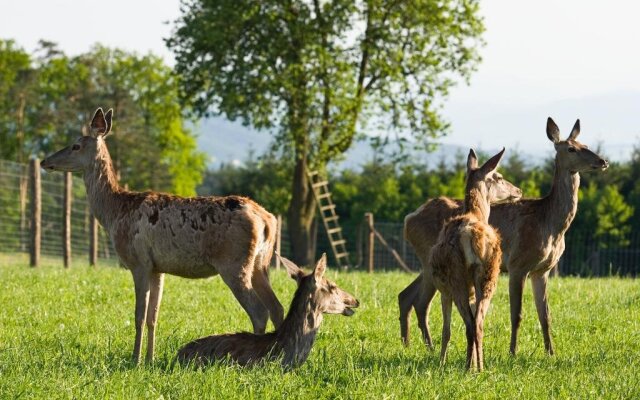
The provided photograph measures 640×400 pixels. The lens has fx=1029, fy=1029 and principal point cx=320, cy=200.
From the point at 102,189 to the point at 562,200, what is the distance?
4551mm

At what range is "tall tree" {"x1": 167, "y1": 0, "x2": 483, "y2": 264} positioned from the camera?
2977cm

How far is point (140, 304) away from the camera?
9172 millimetres

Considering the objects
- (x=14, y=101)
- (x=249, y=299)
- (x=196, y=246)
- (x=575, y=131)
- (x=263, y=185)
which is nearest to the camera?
(x=249, y=299)

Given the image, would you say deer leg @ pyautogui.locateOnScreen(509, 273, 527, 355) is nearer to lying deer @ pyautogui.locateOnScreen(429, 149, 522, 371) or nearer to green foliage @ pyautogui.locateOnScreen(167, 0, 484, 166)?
lying deer @ pyautogui.locateOnScreen(429, 149, 522, 371)

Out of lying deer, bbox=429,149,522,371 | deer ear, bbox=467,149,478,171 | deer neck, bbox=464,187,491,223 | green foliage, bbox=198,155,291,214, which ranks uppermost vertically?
green foliage, bbox=198,155,291,214

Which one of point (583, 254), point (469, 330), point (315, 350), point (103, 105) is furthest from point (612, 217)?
A: point (103, 105)

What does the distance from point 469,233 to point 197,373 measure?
2.45 metres

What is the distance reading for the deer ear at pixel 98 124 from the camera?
10.2 meters

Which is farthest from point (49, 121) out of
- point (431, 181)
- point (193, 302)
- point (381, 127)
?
point (193, 302)

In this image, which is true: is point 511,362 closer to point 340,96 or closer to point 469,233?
point 469,233

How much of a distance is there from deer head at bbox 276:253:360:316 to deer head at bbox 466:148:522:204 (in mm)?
1602

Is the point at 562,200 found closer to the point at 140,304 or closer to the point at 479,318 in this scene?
the point at 479,318

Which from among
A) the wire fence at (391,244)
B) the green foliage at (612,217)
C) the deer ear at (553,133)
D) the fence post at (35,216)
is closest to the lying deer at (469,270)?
the deer ear at (553,133)

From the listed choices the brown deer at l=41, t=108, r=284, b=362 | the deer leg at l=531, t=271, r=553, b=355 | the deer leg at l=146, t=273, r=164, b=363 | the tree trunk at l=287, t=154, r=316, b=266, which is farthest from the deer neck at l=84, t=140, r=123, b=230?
the tree trunk at l=287, t=154, r=316, b=266
